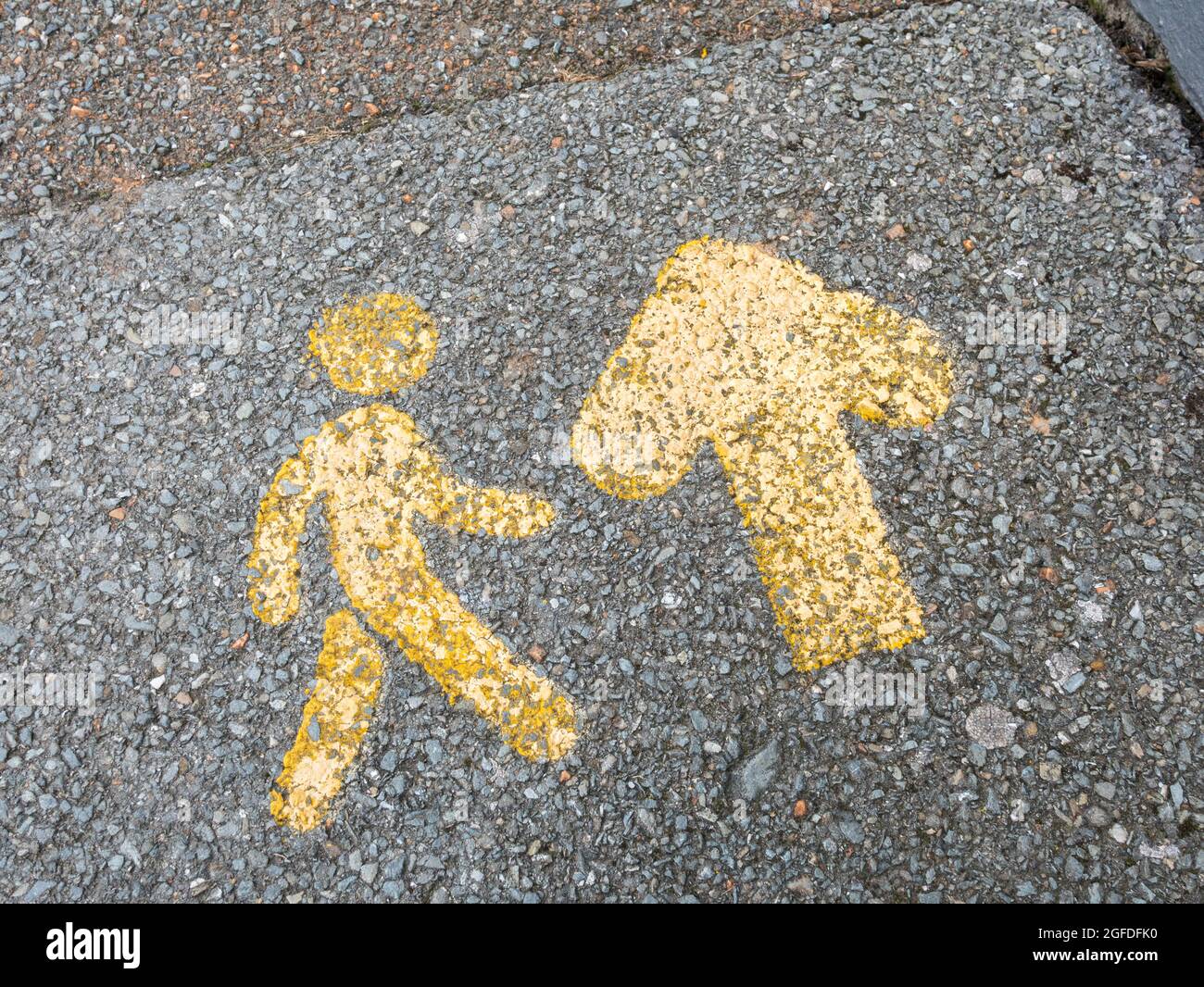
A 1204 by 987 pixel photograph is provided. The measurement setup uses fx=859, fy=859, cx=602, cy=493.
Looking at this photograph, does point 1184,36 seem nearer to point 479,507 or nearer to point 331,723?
point 479,507

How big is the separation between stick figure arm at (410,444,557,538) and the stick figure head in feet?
1.16

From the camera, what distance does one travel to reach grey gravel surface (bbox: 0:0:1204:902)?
2.36 meters

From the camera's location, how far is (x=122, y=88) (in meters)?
3.31

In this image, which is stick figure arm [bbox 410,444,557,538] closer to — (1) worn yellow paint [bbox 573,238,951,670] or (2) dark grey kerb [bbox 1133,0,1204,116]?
(1) worn yellow paint [bbox 573,238,951,670]

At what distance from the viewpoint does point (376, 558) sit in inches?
105

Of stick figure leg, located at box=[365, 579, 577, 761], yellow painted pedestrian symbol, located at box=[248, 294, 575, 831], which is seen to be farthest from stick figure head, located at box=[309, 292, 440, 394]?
stick figure leg, located at box=[365, 579, 577, 761]

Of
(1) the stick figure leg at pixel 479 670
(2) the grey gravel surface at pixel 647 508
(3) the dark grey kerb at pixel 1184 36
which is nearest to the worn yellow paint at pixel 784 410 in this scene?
(2) the grey gravel surface at pixel 647 508

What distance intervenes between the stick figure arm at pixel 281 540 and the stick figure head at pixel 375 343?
0.27 m

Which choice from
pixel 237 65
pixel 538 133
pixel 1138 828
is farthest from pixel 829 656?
pixel 237 65

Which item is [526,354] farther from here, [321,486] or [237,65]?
[237,65]

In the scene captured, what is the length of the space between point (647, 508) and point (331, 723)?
3.70 ft

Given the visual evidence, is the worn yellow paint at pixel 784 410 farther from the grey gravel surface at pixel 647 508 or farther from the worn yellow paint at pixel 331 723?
the worn yellow paint at pixel 331 723

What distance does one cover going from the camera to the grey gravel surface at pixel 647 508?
2.36 m

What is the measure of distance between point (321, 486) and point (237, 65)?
181 cm
